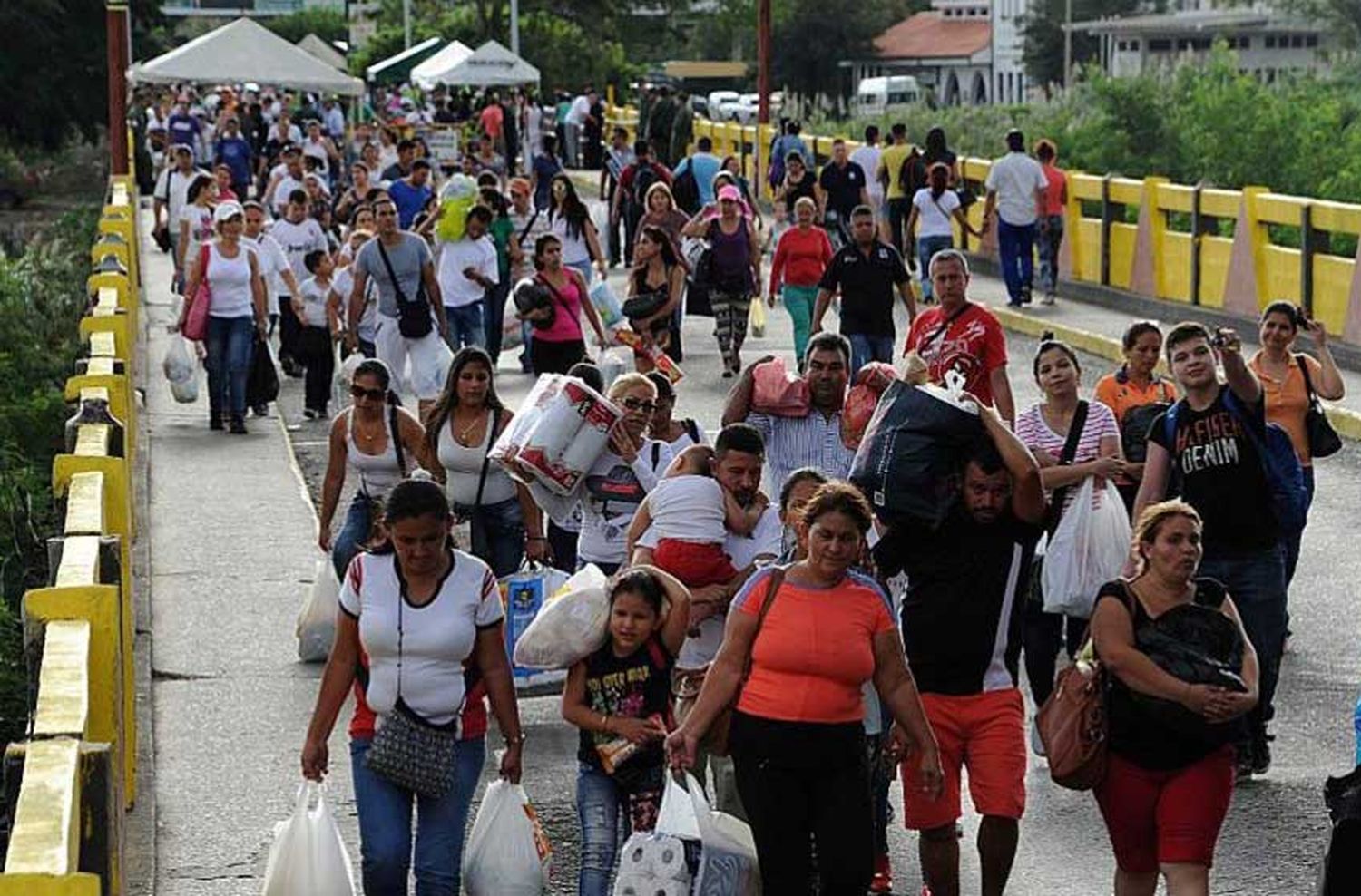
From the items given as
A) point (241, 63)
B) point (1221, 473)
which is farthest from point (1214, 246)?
point (241, 63)

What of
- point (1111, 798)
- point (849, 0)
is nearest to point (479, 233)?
point (1111, 798)

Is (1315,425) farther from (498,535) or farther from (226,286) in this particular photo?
(226,286)

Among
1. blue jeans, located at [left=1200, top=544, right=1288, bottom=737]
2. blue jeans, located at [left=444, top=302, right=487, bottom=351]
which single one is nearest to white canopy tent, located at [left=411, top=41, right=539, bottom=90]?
blue jeans, located at [left=444, top=302, right=487, bottom=351]

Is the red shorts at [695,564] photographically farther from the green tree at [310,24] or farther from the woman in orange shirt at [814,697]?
the green tree at [310,24]

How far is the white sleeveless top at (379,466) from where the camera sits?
11766 mm

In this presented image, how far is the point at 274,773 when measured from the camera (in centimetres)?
1058

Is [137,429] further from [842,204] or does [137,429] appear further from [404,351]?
[842,204]

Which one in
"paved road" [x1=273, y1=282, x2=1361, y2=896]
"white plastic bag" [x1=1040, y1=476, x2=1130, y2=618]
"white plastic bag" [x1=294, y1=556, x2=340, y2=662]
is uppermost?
"white plastic bag" [x1=1040, y1=476, x2=1130, y2=618]

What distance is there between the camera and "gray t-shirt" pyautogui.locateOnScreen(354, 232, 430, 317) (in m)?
17.4

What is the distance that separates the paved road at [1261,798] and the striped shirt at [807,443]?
A: 4.06 ft

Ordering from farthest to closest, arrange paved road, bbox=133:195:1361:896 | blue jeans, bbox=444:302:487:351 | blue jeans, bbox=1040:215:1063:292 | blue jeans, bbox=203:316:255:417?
1. blue jeans, bbox=1040:215:1063:292
2. blue jeans, bbox=444:302:487:351
3. blue jeans, bbox=203:316:255:417
4. paved road, bbox=133:195:1361:896

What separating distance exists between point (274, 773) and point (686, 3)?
11908 centimetres

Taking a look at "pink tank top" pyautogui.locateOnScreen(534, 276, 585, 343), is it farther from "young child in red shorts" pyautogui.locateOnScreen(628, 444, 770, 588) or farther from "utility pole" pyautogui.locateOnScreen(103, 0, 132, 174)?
"utility pole" pyautogui.locateOnScreen(103, 0, 132, 174)

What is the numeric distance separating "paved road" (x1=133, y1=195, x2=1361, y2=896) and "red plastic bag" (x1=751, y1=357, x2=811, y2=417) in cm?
150
